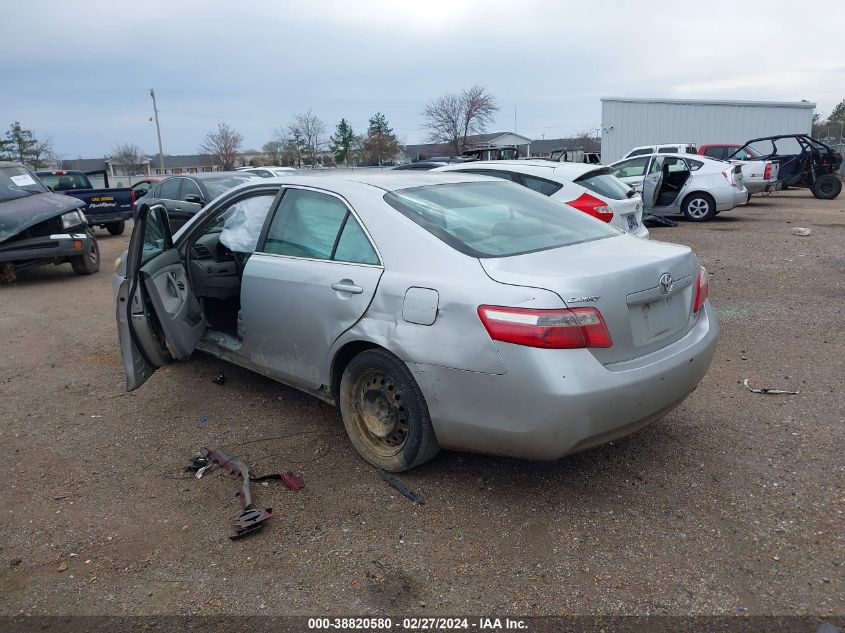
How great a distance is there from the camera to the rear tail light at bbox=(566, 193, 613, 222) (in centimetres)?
773

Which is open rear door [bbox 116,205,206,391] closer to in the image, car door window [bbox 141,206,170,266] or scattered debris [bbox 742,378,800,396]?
car door window [bbox 141,206,170,266]

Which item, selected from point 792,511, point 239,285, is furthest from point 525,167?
point 792,511

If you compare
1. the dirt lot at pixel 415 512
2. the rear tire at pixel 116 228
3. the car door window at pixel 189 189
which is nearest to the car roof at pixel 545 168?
the dirt lot at pixel 415 512

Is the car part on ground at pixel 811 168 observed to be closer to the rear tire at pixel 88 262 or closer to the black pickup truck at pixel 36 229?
the rear tire at pixel 88 262

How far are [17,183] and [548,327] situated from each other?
1044cm

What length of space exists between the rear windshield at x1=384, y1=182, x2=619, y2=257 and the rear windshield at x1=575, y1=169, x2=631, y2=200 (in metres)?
4.10

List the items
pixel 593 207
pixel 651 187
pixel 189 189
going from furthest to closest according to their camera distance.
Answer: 1. pixel 651 187
2. pixel 189 189
3. pixel 593 207

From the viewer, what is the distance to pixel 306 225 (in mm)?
4070

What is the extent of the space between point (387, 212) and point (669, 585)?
221 centimetres

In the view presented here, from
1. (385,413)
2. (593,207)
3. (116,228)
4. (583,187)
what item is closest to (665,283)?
(385,413)

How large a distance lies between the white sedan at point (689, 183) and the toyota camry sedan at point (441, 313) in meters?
→ 10.9

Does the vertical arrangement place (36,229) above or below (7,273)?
above

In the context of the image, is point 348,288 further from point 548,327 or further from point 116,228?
point 116,228

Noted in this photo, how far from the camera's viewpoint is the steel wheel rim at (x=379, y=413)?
11.4ft
